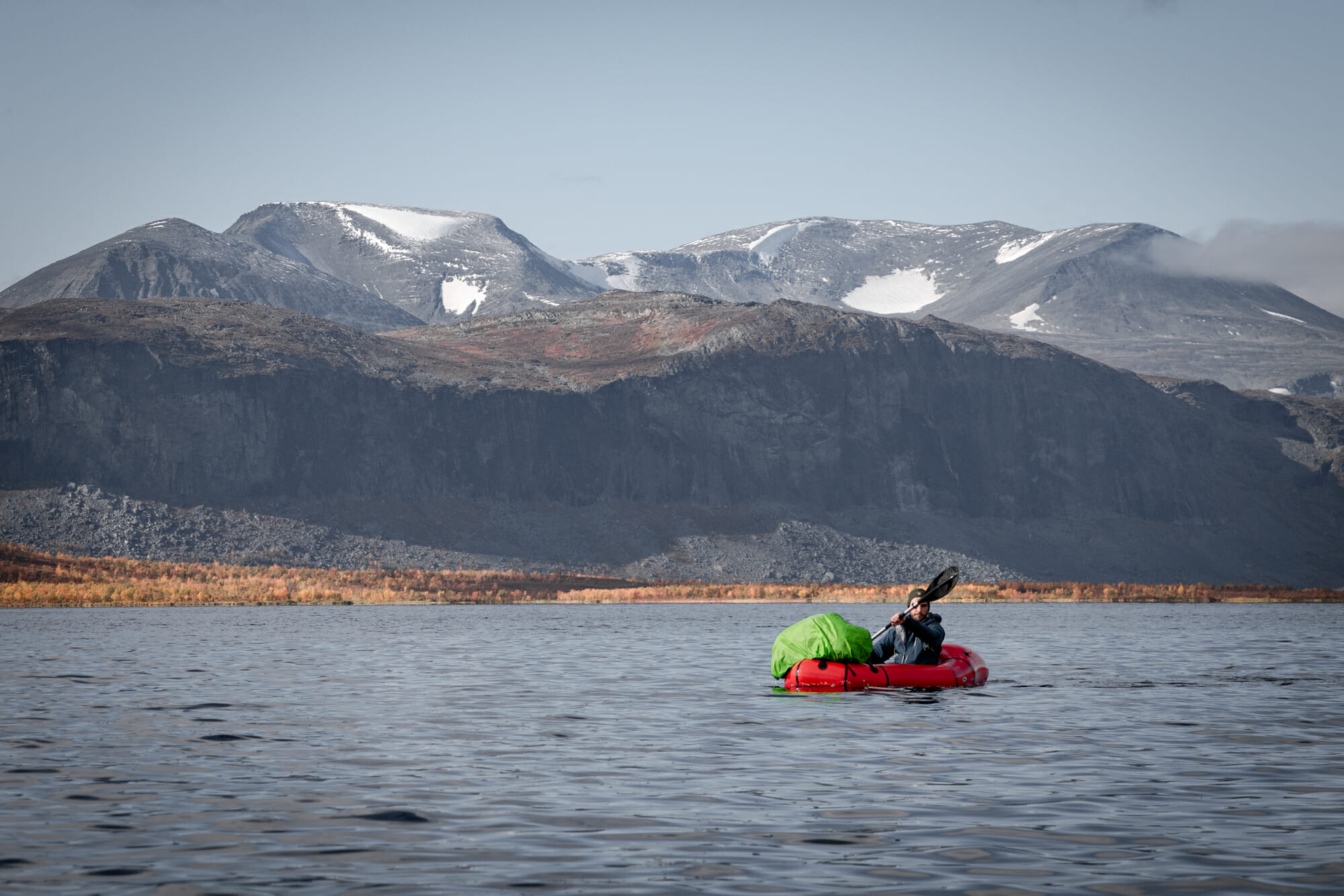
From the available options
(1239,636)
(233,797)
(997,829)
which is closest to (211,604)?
(1239,636)

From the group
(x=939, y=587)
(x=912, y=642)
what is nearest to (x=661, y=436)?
(x=939, y=587)

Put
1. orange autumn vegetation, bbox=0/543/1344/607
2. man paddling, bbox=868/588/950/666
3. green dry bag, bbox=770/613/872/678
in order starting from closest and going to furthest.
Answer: green dry bag, bbox=770/613/872/678 < man paddling, bbox=868/588/950/666 < orange autumn vegetation, bbox=0/543/1344/607

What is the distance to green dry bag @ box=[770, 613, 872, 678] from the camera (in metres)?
29.7

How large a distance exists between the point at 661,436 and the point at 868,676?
121833 millimetres

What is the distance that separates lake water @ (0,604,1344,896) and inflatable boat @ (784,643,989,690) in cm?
43

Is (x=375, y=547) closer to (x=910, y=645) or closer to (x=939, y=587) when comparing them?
(x=939, y=587)

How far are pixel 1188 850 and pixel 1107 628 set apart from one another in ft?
165

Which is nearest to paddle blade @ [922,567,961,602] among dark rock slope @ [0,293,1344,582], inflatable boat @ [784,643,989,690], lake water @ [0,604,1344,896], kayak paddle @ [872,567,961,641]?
kayak paddle @ [872,567,961,641]

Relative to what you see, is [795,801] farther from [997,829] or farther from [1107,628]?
[1107,628]

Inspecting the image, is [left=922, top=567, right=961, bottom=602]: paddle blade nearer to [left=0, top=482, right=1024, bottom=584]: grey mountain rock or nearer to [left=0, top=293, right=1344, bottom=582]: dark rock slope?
[left=0, top=482, right=1024, bottom=584]: grey mountain rock

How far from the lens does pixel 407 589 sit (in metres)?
94.6

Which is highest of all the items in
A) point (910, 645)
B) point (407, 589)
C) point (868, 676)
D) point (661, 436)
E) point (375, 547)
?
point (661, 436)

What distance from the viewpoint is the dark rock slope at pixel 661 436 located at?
A: 432 ft

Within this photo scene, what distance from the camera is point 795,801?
1680cm
